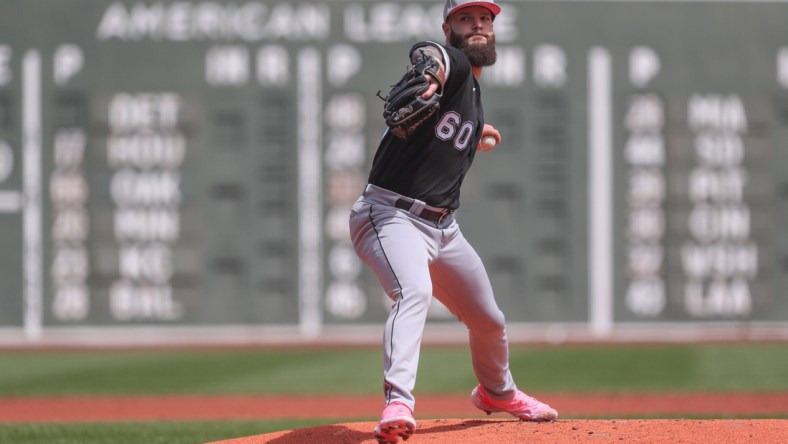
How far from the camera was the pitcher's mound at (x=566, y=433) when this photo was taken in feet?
12.7

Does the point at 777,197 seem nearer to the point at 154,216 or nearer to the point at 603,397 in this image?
the point at 603,397

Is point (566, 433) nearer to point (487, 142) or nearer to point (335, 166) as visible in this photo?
point (487, 142)

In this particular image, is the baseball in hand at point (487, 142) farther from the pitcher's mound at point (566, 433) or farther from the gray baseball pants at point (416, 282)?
the pitcher's mound at point (566, 433)

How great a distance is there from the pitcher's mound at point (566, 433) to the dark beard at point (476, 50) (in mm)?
1293

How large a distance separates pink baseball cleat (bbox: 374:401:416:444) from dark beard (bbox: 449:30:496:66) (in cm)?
123

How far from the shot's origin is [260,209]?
12078mm

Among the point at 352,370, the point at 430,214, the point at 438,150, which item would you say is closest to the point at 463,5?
the point at 438,150

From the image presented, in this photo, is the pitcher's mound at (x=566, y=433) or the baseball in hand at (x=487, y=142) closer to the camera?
the pitcher's mound at (x=566, y=433)

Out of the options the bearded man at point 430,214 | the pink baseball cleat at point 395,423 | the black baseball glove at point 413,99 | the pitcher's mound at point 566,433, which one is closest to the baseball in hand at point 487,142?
the bearded man at point 430,214

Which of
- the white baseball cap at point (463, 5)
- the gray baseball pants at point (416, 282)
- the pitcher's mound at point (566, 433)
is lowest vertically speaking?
the pitcher's mound at point (566, 433)

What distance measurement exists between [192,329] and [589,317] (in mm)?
4185

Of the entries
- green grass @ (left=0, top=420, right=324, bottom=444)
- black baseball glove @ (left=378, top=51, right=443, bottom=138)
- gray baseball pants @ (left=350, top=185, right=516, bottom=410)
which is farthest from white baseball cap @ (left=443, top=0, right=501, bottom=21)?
green grass @ (left=0, top=420, right=324, bottom=444)

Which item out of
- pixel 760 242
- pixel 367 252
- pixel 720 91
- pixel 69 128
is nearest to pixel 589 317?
pixel 760 242

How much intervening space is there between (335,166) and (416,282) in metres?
8.40
